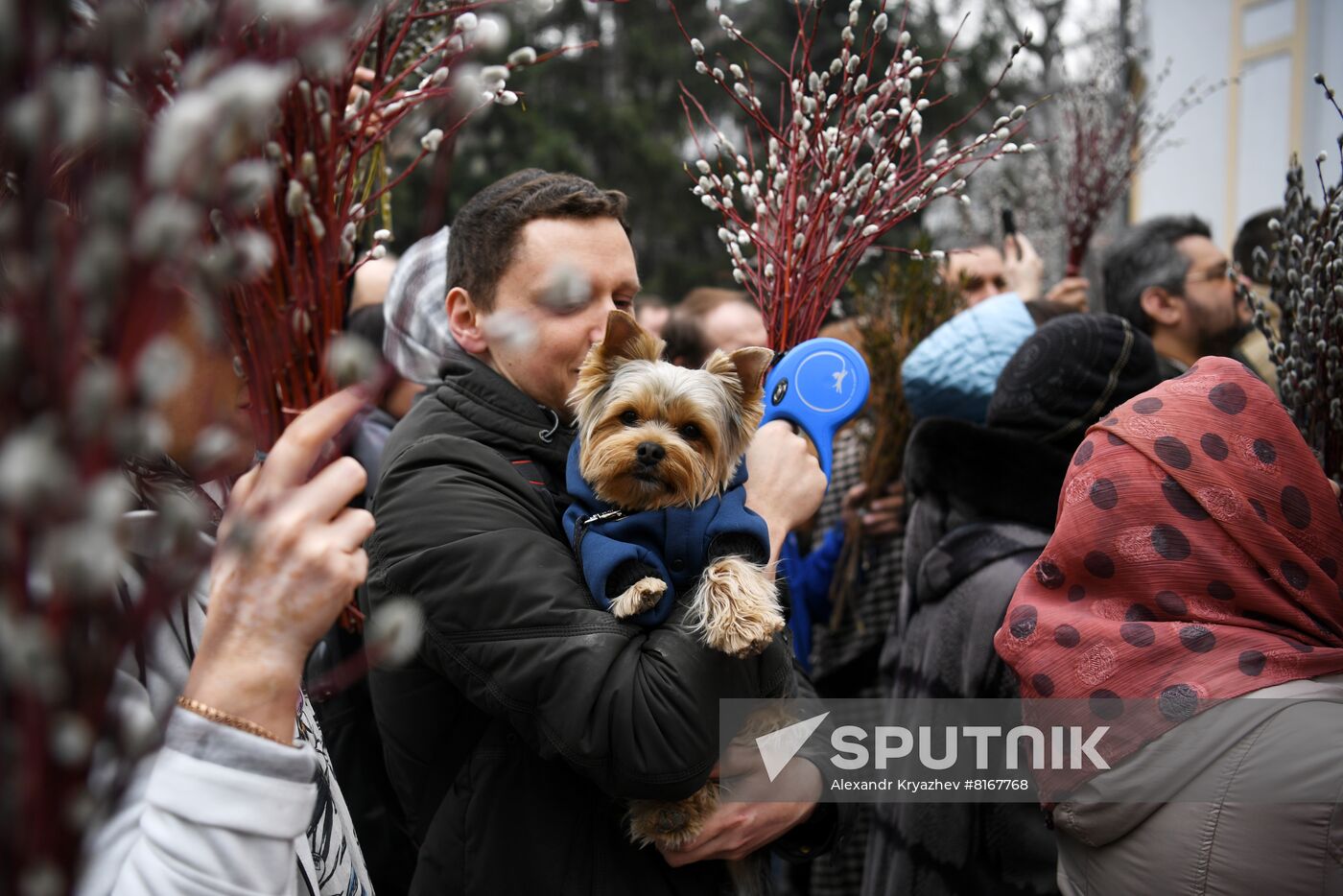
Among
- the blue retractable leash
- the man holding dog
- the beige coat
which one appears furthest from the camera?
the blue retractable leash

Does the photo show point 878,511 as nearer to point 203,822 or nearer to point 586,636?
point 586,636

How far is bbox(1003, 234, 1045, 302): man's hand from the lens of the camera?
4301 mm

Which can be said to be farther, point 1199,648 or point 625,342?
point 625,342

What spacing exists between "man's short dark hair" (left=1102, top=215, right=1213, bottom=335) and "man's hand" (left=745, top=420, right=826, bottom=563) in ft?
8.06

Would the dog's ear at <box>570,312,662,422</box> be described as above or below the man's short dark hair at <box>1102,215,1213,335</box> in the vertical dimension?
above

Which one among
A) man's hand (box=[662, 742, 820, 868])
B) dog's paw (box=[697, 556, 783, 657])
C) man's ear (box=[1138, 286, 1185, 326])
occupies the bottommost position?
man's hand (box=[662, 742, 820, 868])

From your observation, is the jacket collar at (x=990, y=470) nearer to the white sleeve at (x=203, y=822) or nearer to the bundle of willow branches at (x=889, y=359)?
the bundle of willow branches at (x=889, y=359)

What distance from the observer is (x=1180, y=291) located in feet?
12.3

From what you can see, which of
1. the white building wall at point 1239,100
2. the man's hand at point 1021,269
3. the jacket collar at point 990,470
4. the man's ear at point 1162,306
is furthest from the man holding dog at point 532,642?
the white building wall at point 1239,100

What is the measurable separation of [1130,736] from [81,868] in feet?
5.37

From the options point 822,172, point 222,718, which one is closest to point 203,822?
point 222,718

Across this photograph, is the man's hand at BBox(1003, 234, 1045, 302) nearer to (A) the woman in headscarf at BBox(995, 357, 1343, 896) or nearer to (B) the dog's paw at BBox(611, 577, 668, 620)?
(A) the woman in headscarf at BBox(995, 357, 1343, 896)

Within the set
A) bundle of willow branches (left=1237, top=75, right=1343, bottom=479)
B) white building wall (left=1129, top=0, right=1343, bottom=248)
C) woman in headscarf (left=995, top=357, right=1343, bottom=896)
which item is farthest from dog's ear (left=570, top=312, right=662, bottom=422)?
white building wall (left=1129, top=0, right=1343, bottom=248)

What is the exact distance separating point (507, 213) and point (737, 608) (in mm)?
967
